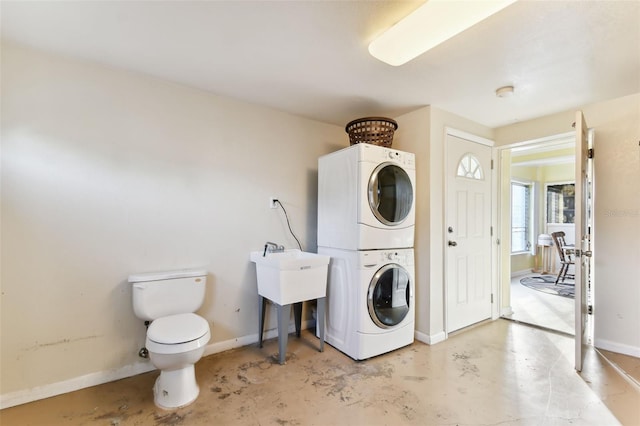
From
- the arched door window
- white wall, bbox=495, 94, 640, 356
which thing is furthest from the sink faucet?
white wall, bbox=495, 94, 640, 356

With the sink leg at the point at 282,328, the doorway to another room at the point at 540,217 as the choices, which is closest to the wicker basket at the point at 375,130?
the sink leg at the point at 282,328

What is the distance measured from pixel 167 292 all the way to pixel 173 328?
34 centimetres

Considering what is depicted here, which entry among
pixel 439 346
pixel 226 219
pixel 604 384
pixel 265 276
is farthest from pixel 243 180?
pixel 604 384

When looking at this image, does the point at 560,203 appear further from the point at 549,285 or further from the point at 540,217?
the point at 549,285

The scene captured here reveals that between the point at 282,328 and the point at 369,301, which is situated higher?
the point at 369,301

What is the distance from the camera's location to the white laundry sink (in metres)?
2.20

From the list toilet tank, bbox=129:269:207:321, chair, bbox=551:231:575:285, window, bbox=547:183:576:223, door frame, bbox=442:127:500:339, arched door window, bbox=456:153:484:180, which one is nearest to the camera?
toilet tank, bbox=129:269:207:321

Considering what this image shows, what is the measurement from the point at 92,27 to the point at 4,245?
4.66ft

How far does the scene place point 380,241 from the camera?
2355 millimetres

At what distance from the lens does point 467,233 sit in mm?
2939

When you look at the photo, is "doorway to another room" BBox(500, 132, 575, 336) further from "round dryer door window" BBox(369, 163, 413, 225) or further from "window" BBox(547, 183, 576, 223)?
"round dryer door window" BBox(369, 163, 413, 225)

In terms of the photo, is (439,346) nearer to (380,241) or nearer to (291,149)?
(380,241)

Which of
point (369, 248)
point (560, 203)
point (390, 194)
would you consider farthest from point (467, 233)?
point (560, 203)

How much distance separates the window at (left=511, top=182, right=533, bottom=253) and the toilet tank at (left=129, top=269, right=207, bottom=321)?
6.18 metres
